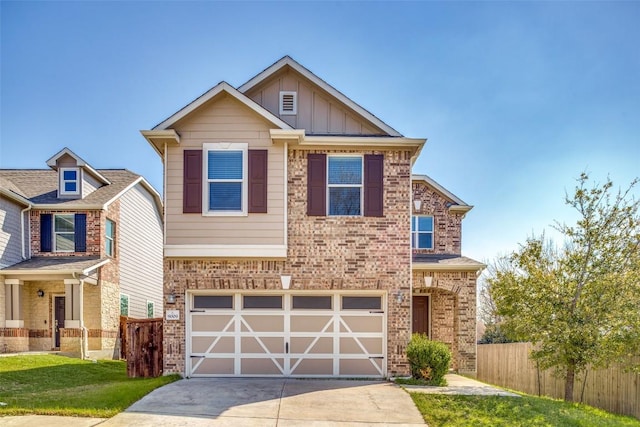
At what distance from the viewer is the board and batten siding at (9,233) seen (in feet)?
58.6

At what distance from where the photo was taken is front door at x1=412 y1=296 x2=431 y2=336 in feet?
60.6

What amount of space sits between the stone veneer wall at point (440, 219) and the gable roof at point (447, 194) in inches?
6.8

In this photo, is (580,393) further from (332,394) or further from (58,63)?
(58,63)

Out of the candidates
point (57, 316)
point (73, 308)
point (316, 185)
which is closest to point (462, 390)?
point (316, 185)

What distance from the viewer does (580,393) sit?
13570mm

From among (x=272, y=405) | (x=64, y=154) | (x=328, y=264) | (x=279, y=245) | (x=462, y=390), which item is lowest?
(x=462, y=390)

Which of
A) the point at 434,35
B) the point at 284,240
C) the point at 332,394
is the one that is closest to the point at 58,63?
the point at 284,240

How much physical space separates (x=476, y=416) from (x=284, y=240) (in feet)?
19.2

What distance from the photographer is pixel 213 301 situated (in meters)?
12.8

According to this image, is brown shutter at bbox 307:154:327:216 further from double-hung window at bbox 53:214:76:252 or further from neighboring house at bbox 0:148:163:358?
double-hung window at bbox 53:214:76:252

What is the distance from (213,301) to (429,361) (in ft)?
18.4

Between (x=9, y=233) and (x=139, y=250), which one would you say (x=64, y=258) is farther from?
(x=139, y=250)

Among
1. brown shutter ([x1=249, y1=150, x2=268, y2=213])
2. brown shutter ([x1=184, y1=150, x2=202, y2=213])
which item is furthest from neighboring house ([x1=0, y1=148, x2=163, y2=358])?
brown shutter ([x1=249, y1=150, x2=268, y2=213])

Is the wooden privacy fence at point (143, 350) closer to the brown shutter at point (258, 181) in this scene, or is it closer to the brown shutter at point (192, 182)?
the brown shutter at point (192, 182)
